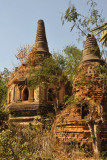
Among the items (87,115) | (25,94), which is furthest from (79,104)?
(25,94)

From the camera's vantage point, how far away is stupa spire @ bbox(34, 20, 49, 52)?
52.1 ft

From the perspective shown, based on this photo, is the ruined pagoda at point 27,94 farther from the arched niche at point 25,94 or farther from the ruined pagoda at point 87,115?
the ruined pagoda at point 87,115

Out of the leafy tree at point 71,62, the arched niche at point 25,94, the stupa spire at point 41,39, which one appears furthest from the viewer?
the stupa spire at point 41,39

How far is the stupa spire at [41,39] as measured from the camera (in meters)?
15.9

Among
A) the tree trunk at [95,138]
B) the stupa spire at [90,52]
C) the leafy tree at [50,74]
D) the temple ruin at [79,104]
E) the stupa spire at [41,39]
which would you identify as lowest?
the tree trunk at [95,138]

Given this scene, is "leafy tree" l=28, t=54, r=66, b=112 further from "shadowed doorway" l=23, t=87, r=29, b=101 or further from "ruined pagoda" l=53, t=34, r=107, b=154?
"ruined pagoda" l=53, t=34, r=107, b=154

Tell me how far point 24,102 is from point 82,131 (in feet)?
18.2

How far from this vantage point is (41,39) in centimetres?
1642

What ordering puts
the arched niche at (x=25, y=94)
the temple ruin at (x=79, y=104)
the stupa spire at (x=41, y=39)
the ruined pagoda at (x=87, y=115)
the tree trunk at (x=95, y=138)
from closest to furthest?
the tree trunk at (x=95, y=138), the ruined pagoda at (x=87, y=115), the temple ruin at (x=79, y=104), the arched niche at (x=25, y=94), the stupa spire at (x=41, y=39)

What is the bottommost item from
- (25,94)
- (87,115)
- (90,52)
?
(87,115)

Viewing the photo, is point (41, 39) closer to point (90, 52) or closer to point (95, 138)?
point (90, 52)

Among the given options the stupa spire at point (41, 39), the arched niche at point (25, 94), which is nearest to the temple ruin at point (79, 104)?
the arched niche at point (25, 94)

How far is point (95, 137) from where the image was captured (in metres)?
8.35

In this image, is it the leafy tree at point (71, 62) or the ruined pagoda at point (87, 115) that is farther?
the leafy tree at point (71, 62)
